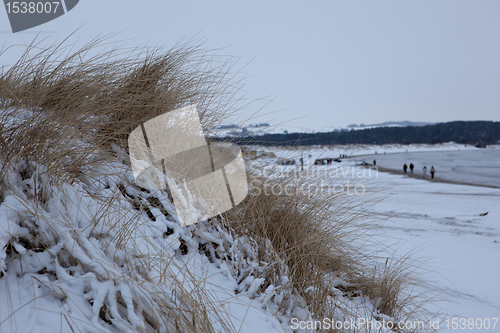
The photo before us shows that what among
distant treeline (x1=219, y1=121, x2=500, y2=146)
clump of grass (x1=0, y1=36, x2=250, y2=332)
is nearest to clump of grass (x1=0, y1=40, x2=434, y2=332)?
clump of grass (x1=0, y1=36, x2=250, y2=332)

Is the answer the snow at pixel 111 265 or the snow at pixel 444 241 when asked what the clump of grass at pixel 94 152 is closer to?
the snow at pixel 111 265

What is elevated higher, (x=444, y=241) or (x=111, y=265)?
(x=111, y=265)

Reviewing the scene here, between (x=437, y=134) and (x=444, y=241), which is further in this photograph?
(x=437, y=134)

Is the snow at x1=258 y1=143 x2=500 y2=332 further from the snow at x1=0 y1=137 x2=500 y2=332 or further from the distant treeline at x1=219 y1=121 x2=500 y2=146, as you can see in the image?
the distant treeline at x1=219 y1=121 x2=500 y2=146

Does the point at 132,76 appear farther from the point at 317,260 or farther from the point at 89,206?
the point at 317,260

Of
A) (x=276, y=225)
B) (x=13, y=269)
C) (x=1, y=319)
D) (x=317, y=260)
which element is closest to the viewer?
(x=1, y=319)

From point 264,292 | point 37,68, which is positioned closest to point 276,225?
point 264,292

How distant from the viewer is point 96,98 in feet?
7.17

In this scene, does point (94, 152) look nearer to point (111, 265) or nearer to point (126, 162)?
point (126, 162)

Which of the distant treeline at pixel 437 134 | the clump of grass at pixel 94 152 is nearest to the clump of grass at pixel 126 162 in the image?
the clump of grass at pixel 94 152

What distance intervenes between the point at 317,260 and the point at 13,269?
5.45 ft

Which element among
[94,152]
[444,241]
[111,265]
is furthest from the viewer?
[444,241]

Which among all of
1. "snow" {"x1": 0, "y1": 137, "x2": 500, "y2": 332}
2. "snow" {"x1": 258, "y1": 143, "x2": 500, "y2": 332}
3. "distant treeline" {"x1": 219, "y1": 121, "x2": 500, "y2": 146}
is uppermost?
"distant treeline" {"x1": 219, "y1": 121, "x2": 500, "y2": 146}

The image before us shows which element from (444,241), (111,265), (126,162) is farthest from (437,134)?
(111,265)
